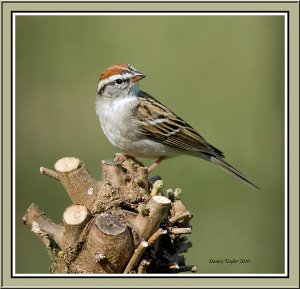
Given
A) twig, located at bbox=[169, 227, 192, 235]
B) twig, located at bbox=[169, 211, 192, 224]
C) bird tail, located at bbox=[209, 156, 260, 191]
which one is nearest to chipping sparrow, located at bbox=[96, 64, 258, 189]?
bird tail, located at bbox=[209, 156, 260, 191]

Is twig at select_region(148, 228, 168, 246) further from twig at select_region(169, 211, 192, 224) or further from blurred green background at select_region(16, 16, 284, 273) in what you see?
blurred green background at select_region(16, 16, 284, 273)

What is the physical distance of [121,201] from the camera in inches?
165

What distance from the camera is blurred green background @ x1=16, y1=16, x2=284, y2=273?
24.6 ft

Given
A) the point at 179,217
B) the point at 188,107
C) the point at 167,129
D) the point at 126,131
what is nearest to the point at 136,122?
the point at 126,131

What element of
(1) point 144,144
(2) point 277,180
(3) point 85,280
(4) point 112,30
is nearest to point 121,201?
(3) point 85,280

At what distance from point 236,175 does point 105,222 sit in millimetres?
2723

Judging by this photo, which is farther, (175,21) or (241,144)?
(175,21)

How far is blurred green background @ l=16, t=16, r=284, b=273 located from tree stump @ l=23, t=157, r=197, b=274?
257 centimetres

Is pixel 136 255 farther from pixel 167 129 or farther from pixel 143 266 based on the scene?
pixel 167 129

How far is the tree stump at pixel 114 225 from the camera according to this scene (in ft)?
12.8

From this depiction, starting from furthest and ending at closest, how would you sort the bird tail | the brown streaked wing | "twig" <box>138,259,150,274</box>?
the bird tail, the brown streaked wing, "twig" <box>138,259,150,274</box>

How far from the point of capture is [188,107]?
8.76m

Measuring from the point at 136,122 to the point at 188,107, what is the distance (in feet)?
9.58

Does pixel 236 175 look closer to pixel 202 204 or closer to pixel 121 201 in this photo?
pixel 202 204
